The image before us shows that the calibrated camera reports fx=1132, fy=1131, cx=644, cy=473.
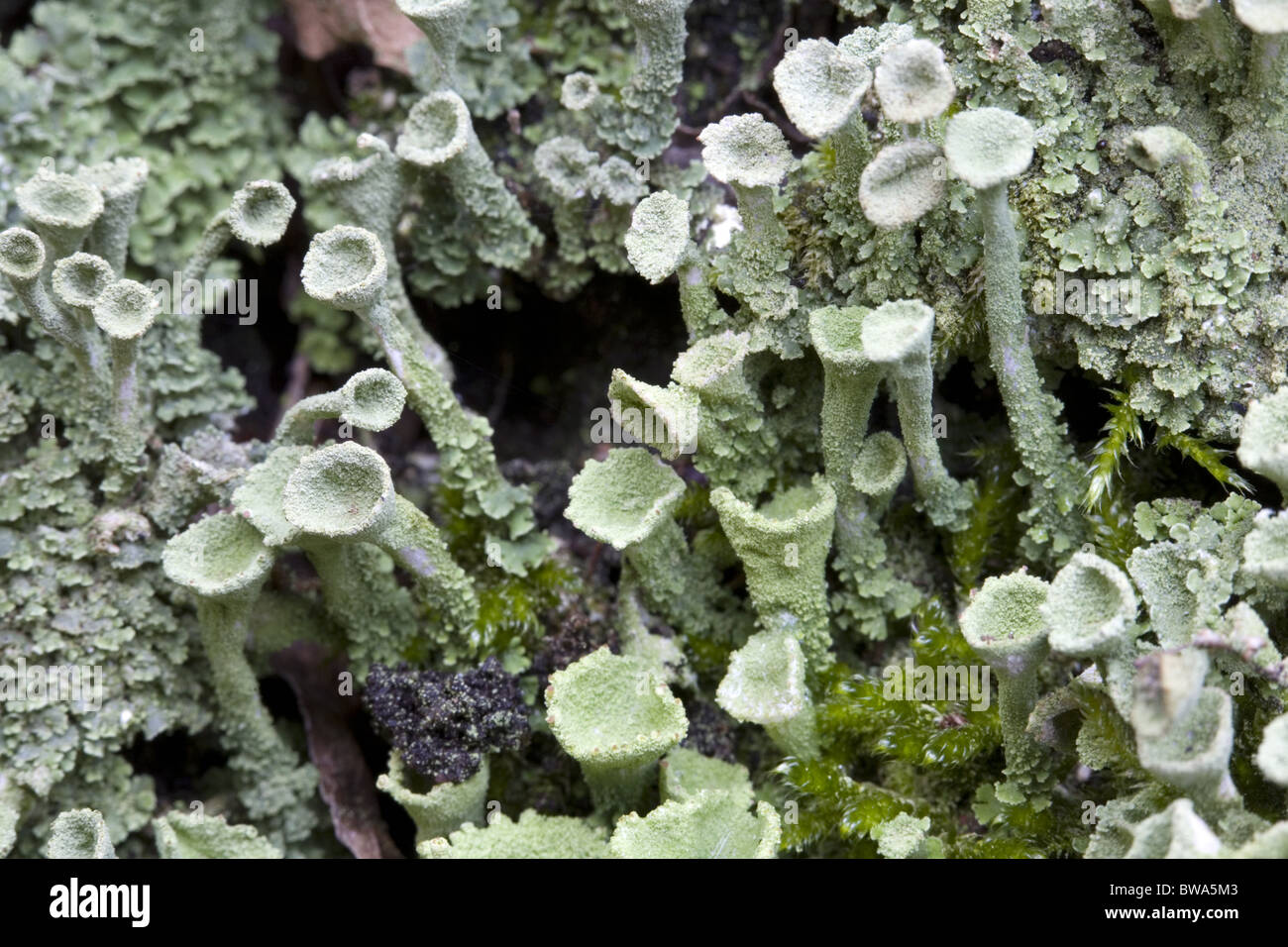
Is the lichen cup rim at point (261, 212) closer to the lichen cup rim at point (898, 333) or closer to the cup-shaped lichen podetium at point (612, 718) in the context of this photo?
the cup-shaped lichen podetium at point (612, 718)

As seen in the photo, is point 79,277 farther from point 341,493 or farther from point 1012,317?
point 1012,317

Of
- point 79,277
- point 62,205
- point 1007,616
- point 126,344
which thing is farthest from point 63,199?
point 1007,616

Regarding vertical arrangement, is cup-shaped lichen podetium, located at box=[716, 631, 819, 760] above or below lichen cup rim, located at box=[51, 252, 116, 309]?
below

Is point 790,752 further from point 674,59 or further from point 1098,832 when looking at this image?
point 674,59

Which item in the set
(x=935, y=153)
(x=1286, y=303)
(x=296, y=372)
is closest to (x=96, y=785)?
(x=296, y=372)

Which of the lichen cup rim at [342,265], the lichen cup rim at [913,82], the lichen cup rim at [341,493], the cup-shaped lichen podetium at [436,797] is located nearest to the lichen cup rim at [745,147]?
the lichen cup rim at [913,82]

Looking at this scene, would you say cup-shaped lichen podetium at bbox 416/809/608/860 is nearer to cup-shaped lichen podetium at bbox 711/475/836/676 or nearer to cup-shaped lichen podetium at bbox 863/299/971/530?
cup-shaped lichen podetium at bbox 711/475/836/676

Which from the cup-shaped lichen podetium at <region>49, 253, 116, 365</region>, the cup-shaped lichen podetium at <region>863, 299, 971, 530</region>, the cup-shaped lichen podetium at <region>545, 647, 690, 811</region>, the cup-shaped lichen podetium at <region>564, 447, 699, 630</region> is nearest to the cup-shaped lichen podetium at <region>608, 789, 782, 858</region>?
the cup-shaped lichen podetium at <region>545, 647, 690, 811</region>
